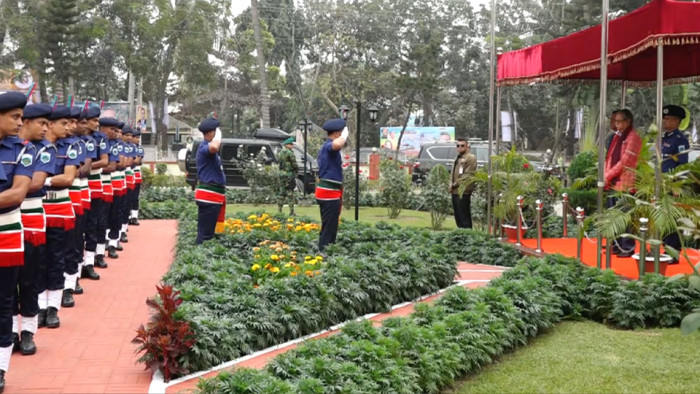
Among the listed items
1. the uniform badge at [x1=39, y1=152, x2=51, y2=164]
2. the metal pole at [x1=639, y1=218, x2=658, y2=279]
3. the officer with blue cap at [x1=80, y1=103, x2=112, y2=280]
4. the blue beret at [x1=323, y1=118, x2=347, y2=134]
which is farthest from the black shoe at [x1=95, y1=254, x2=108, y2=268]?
the metal pole at [x1=639, y1=218, x2=658, y2=279]

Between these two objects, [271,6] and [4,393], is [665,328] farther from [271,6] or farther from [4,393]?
[271,6]

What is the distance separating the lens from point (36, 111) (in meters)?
6.08

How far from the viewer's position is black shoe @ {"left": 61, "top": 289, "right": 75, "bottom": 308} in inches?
326

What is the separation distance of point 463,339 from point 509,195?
5.66 metres

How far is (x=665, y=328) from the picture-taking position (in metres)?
7.11

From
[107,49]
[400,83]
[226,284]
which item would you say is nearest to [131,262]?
[226,284]

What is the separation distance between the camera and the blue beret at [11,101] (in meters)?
5.37

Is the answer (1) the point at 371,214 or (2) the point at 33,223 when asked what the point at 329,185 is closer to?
(2) the point at 33,223

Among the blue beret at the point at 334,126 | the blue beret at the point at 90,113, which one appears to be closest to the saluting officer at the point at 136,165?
the blue beret at the point at 90,113

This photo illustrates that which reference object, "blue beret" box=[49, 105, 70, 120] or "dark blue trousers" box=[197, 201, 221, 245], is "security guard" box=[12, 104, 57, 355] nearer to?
"blue beret" box=[49, 105, 70, 120]

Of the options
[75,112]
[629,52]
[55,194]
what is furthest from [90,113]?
[629,52]

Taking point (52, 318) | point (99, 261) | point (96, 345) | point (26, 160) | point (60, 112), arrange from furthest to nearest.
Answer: point (99, 261)
point (52, 318)
point (60, 112)
point (96, 345)
point (26, 160)

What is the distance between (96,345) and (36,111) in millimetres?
1974

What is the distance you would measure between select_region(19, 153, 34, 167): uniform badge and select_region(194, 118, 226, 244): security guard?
4.16 m
